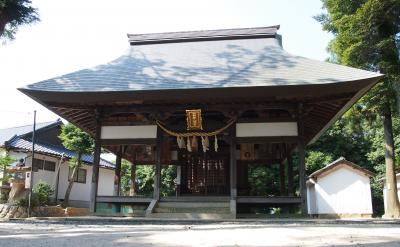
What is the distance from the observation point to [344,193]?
63.0ft

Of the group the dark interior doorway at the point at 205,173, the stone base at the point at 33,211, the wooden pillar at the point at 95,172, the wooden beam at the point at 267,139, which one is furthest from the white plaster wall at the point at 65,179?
the wooden beam at the point at 267,139

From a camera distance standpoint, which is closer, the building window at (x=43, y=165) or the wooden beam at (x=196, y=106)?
the wooden beam at (x=196, y=106)

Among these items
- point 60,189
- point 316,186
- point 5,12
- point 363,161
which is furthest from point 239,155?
point 363,161

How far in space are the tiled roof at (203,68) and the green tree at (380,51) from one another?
3745 millimetres

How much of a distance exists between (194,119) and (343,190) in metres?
11.4

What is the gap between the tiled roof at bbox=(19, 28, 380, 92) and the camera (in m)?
10.5

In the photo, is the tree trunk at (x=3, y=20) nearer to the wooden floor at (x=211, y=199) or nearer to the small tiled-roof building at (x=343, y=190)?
the wooden floor at (x=211, y=199)

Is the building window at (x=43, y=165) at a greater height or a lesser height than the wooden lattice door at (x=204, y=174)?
greater

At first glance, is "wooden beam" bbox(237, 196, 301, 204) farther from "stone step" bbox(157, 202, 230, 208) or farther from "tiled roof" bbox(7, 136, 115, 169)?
"tiled roof" bbox(7, 136, 115, 169)

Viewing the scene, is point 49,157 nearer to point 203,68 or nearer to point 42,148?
point 42,148

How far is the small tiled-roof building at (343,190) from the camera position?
18969mm

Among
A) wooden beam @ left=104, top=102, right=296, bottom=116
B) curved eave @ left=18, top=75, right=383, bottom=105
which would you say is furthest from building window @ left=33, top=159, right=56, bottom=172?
wooden beam @ left=104, top=102, right=296, bottom=116

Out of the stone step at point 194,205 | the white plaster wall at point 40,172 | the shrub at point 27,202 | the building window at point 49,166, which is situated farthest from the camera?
the building window at point 49,166

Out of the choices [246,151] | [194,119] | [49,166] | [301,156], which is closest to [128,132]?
[194,119]
